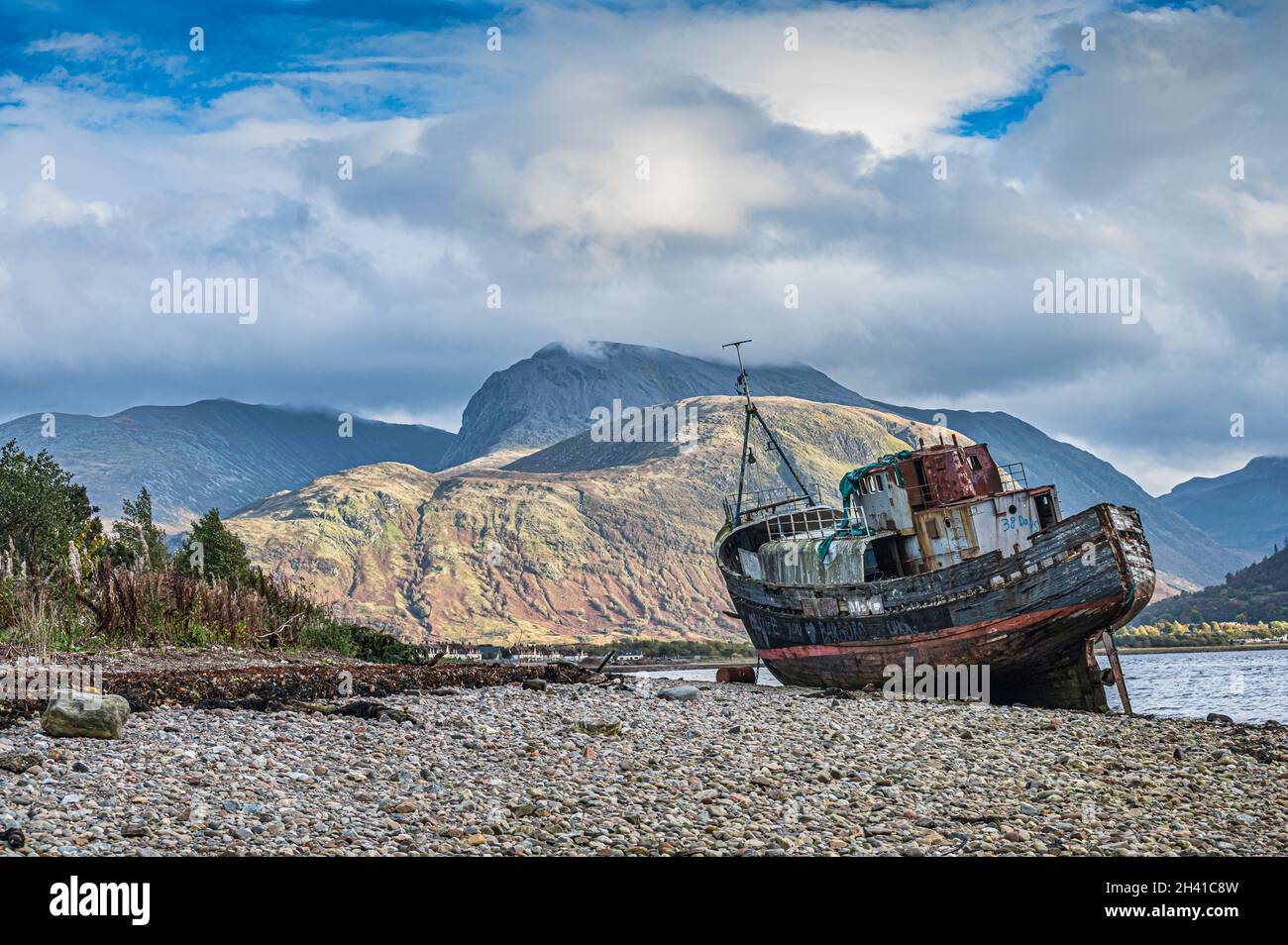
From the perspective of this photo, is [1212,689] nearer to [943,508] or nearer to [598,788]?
[943,508]

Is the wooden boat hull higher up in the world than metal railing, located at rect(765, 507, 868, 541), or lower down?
lower down

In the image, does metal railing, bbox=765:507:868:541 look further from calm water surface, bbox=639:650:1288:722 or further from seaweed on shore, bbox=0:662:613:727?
seaweed on shore, bbox=0:662:613:727

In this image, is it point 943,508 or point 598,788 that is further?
point 943,508

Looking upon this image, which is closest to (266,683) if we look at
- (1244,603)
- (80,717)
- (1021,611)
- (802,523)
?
(80,717)

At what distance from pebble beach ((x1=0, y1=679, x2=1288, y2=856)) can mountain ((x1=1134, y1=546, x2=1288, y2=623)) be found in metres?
171

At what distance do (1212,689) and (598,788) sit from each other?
4994 cm

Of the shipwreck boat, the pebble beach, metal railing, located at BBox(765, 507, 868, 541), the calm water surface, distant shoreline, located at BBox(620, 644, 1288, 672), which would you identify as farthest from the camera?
distant shoreline, located at BBox(620, 644, 1288, 672)

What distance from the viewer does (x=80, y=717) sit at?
12742 mm

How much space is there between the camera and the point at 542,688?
22953mm

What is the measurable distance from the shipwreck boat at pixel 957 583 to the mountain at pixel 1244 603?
495ft

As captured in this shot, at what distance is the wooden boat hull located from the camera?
108ft

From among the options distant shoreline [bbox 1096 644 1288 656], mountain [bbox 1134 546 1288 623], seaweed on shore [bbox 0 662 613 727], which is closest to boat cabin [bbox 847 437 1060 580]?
seaweed on shore [bbox 0 662 613 727]

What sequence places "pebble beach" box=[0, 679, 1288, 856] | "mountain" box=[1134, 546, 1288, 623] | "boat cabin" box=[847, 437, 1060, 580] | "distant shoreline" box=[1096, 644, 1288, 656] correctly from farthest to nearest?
1. "mountain" box=[1134, 546, 1288, 623]
2. "distant shoreline" box=[1096, 644, 1288, 656]
3. "boat cabin" box=[847, 437, 1060, 580]
4. "pebble beach" box=[0, 679, 1288, 856]
